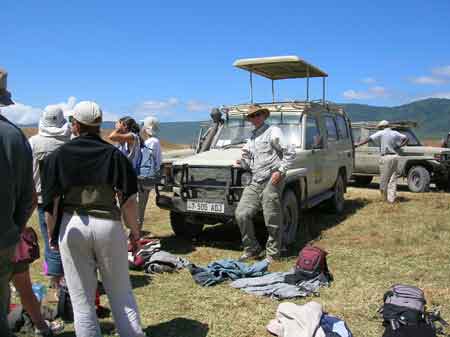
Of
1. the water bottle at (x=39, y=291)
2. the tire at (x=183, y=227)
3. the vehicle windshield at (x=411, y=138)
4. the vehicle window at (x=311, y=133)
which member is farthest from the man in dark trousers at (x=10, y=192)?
the vehicle windshield at (x=411, y=138)

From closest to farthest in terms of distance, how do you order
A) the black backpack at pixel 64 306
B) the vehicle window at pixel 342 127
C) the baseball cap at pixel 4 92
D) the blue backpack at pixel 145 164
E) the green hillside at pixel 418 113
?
the baseball cap at pixel 4 92 → the black backpack at pixel 64 306 → the blue backpack at pixel 145 164 → the vehicle window at pixel 342 127 → the green hillside at pixel 418 113

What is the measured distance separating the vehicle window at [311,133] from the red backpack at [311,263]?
2.51 metres

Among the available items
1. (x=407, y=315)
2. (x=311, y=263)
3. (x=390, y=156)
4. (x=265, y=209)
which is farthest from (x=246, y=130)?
(x=407, y=315)

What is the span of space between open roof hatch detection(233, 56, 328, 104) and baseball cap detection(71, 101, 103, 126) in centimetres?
532

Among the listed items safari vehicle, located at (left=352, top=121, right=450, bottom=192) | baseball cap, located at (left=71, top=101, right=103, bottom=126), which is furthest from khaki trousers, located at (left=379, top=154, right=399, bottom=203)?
baseball cap, located at (left=71, top=101, right=103, bottom=126)

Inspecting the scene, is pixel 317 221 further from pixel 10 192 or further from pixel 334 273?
pixel 10 192

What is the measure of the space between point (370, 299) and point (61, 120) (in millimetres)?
3187

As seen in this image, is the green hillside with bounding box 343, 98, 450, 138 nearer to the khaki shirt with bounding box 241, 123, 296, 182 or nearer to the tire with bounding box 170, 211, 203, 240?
the tire with bounding box 170, 211, 203, 240

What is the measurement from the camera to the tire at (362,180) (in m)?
14.4

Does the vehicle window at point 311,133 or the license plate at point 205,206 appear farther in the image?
the vehicle window at point 311,133

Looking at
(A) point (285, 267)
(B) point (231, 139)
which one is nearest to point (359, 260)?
(A) point (285, 267)

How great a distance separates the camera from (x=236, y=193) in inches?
245

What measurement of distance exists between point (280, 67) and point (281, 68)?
0.32 ft

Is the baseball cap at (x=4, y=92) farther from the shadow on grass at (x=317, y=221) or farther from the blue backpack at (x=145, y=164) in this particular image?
the shadow on grass at (x=317, y=221)
